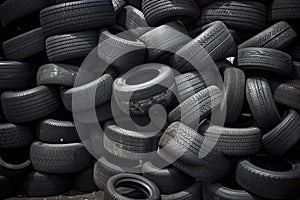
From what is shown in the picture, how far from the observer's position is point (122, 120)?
323cm

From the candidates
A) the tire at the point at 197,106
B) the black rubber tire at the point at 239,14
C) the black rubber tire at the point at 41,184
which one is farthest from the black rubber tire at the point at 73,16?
the black rubber tire at the point at 41,184

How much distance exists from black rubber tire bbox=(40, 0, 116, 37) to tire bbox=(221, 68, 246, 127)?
1450 millimetres

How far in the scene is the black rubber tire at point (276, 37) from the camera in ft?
10.4

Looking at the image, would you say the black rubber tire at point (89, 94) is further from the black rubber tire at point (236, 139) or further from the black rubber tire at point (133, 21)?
the black rubber tire at point (236, 139)

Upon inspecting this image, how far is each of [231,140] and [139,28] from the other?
5.35 feet

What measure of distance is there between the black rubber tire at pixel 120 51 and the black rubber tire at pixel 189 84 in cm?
48

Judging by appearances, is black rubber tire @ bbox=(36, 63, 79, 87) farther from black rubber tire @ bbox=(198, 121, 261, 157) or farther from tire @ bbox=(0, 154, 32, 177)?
black rubber tire @ bbox=(198, 121, 261, 157)

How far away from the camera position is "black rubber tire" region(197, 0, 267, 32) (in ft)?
10.7

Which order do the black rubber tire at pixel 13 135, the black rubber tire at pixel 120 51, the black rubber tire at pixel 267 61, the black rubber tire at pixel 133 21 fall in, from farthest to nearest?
1. the black rubber tire at pixel 133 21
2. the black rubber tire at pixel 13 135
3. the black rubber tire at pixel 120 51
4. the black rubber tire at pixel 267 61

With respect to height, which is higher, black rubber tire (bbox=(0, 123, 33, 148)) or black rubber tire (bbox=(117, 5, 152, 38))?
black rubber tire (bbox=(117, 5, 152, 38))

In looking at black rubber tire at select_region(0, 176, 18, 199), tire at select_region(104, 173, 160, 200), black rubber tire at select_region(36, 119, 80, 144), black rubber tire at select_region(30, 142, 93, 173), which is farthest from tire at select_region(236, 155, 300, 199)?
black rubber tire at select_region(0, 176, 18, 199)

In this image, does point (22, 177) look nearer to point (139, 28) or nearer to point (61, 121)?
point (61, 121)

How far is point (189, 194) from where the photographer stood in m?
2.92

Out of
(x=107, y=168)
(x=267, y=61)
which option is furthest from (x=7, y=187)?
(x=267, y=61)
